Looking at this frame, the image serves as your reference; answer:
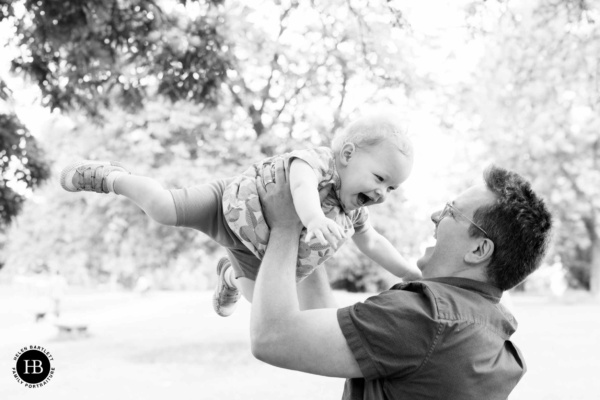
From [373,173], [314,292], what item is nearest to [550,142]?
[314,292]

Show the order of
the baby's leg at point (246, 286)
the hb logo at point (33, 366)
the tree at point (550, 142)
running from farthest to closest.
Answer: the tree at point (550, 142) → the hb logo at point (33, 366) → the baby's leg at point (246, 286)

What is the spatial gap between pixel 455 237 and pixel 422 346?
0.36 meters

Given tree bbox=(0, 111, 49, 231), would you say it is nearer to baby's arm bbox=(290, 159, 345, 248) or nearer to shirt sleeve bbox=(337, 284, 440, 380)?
baby's arm bbox=(290, 159, 345, 248)

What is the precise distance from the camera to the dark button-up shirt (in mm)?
1505

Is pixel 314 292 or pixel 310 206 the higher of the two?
pixel 310 206

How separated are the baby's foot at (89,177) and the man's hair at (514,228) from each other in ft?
3.76

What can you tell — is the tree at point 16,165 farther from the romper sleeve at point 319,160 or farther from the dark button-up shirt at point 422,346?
the dark button-up shirt at point 422,346

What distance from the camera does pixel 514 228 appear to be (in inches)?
65.7

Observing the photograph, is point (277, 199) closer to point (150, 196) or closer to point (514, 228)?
point (150, 196)

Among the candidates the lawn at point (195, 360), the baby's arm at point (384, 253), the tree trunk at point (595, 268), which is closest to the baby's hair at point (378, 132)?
the baby's arm at point (384, 253)

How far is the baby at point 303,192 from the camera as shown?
1965 mm

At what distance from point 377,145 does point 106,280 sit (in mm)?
33349

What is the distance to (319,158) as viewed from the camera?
6.55 feet

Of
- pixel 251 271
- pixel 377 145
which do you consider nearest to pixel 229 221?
pixel 251 271
